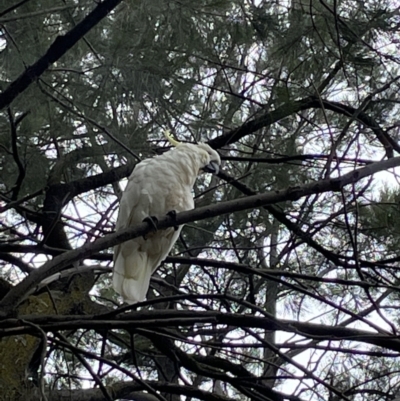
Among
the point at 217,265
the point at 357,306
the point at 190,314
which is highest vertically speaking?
the point at 357,306

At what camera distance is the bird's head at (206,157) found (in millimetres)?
2525

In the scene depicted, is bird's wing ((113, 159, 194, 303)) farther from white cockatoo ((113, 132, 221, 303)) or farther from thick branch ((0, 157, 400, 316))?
thick branch ((0, 157, 400, 316))

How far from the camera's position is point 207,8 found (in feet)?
8.21

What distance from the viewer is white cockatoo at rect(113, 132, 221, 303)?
2.36 meters

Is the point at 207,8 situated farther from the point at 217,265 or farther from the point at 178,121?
the point at 217,265

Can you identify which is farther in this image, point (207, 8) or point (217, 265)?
point (207, 8)

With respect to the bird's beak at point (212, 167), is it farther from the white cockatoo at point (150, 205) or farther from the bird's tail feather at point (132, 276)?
the bird's tail feather at point (132, 276)

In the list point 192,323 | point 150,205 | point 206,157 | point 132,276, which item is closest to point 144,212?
point 150,205

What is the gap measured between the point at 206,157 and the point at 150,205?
30cm

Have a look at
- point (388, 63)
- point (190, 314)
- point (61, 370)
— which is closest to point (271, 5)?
point (388, 63)

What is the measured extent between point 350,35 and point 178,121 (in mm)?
768

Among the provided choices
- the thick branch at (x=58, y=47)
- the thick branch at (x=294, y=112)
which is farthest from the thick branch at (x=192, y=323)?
the thick branch at (x=294, y=112)

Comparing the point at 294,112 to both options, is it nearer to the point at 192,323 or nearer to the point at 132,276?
the point at 132,276

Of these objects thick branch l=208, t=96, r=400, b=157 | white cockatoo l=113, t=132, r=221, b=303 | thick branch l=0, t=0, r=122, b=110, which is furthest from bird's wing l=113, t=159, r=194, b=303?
thick branch l=0, t=0, r=122, b=110
